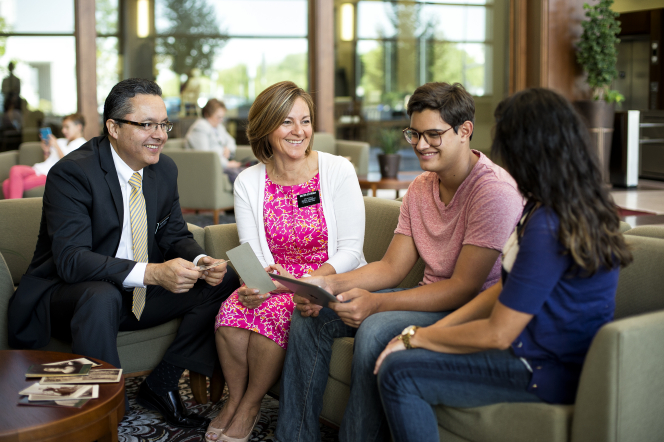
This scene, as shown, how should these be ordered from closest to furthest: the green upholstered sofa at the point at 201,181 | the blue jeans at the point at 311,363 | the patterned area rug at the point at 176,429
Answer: the blue jeans at the point at 311,363 < the patterned area rug at the point at 176,429 < the green upholstered sofa at the point at 201,181

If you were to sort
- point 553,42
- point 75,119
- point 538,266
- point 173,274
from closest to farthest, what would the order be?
point 538,266, point 173,274, point 75,119, point 553,42

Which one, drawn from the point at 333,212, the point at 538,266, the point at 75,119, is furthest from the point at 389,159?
the point at 538,266

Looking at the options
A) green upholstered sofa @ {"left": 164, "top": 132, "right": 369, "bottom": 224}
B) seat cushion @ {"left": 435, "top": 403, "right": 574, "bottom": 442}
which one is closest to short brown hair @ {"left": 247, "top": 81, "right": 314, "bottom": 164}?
seat cushion @ {"left": 435, "top": 403, "right": 574, "bottom": 442}

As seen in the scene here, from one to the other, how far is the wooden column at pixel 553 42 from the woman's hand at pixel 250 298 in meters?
7.33

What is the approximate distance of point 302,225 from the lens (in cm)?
263

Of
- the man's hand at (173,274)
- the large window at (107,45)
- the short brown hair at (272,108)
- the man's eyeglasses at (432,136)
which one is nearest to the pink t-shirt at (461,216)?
the man's eyeglasses at (432,136)

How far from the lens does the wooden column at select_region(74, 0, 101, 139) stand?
7988 millimetres

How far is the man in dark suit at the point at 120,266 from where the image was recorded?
2342 mm

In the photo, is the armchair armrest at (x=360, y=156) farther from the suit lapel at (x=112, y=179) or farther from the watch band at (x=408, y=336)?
the watch band at (x=408, y=336)

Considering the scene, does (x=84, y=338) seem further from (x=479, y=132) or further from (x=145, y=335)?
(x=479, y=132)

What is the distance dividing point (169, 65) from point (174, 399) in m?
7.62

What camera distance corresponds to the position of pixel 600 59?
335 inches

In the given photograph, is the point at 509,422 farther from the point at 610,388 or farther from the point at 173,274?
the point at 173,274

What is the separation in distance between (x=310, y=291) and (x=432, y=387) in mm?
503
